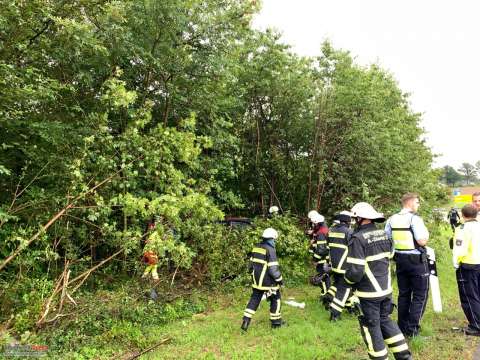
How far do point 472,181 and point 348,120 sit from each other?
115 m

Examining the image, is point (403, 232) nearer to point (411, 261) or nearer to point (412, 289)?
point (411, 261)

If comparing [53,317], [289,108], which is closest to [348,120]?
[289,108]

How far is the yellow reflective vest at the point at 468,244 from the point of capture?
550 centimetres

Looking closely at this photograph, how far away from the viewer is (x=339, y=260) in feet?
21.3

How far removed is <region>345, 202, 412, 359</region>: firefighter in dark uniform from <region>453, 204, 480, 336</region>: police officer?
2.11 metres

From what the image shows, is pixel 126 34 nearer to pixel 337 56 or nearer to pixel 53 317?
pixel 53 317

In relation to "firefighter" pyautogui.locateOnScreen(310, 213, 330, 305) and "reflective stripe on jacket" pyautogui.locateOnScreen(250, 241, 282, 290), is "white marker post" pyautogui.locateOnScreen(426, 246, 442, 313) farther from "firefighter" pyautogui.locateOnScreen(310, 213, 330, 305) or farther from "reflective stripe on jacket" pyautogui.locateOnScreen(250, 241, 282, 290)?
"reflective stripe on jacket" pyautogui.locateOnScreen(250, 241, 282, 290)

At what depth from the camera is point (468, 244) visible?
18.2ft

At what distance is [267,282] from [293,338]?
0.98 m

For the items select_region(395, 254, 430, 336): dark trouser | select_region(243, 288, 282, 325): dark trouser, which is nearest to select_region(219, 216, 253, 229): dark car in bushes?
select_region(243, 288, 282, 325): dark trouser

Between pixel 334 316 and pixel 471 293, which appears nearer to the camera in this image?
pixel 471 293

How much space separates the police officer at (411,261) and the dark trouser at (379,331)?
1177 millimetres

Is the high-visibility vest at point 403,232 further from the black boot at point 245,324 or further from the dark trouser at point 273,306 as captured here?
the black boot at point 245,324

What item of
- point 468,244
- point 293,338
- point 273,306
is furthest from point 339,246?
point 468,244
